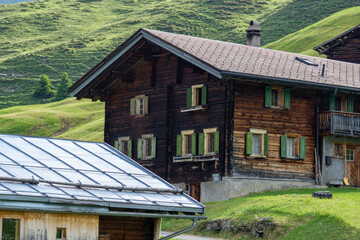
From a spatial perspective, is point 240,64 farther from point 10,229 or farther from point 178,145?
point 10,229

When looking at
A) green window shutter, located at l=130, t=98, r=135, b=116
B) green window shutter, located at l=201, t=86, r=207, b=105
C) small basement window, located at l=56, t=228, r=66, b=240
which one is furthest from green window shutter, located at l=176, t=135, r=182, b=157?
small basement window, located at l=56, t=228, r=66, b=240

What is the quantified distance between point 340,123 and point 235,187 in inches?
281

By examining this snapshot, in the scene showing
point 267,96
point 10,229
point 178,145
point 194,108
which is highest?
point 267,96

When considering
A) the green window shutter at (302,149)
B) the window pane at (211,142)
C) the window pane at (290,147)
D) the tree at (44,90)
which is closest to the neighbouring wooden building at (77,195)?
the window pane at (211,142)

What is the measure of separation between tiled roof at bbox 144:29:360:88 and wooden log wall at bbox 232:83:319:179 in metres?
1.06

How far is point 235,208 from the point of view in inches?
1439

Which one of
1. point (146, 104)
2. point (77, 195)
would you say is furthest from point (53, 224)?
point (146, 104)

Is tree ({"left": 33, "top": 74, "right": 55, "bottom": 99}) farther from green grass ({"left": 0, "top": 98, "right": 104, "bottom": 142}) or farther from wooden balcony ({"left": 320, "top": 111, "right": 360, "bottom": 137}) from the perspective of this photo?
wooden balcony ({"left": 320, "top": 111, "right": 360, "bottom": 137})

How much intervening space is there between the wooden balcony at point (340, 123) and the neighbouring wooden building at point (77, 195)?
23234 mm

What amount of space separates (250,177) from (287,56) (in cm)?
949

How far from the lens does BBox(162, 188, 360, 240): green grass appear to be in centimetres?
3111

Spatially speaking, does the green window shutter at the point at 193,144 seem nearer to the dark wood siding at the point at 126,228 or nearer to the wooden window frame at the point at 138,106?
the wooden window frame at the point at 138,106

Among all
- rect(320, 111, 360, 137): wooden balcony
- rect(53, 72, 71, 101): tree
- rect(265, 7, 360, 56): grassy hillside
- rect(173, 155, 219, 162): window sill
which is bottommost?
rect(173, 155, 219, 162): window sill

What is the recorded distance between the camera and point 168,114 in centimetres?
4600
